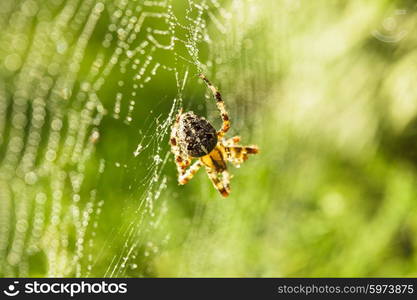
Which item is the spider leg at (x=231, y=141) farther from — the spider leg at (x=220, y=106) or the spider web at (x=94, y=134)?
the spider web at (x=94, y=134)

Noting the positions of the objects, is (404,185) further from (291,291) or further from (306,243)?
(291,291)

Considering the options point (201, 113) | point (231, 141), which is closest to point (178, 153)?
point (231, 141)

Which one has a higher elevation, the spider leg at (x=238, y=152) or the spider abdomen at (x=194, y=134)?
the spider abdomen at (x=194, y=134)

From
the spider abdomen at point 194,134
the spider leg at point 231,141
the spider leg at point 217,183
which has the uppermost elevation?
the spider abdomen at point 194,134

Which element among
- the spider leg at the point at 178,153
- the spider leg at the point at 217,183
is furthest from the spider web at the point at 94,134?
the spider leg at the point at 217,183

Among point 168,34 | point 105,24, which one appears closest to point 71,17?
point 105,24

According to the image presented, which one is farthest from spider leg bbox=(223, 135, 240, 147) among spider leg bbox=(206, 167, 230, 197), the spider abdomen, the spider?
the spider abdomen

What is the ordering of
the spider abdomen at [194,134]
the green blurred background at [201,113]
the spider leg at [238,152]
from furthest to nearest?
the spider leg at [238,152] < the green blurred background at [201,113] < the spider abdomen at [194,134]

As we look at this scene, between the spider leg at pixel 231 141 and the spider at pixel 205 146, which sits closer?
the spider at pixel 205 146

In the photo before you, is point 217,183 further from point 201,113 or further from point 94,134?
point 94,134
